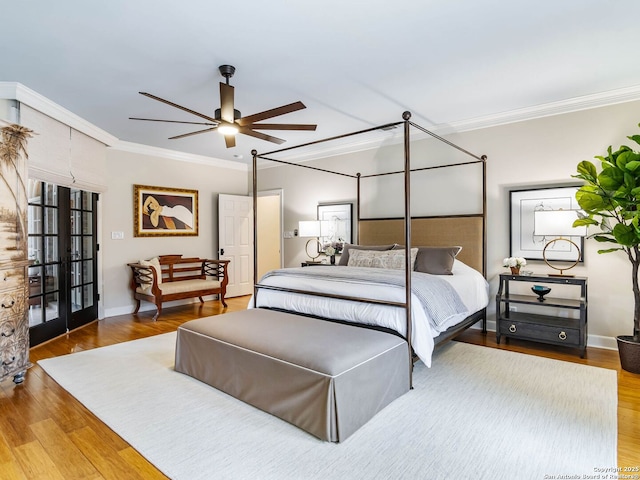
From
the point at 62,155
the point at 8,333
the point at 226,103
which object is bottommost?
the point at 8,333

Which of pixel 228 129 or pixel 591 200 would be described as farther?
pixel 591 200

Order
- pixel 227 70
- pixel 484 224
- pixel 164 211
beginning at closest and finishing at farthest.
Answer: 1. pixel 227 70
2. pixel 484 224
3. pixel 164 211

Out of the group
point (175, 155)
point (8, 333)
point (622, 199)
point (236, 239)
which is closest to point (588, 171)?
point (622, 199)

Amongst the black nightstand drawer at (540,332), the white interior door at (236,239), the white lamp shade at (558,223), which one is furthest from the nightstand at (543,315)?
the white interior door at (236,239)

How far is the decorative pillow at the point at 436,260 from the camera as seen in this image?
13.0ft

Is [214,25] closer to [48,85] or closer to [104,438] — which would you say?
[48,85]

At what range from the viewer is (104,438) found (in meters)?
2.18

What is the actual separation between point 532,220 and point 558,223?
500 millimetres

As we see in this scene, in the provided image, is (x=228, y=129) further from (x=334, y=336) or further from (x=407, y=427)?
(x=407, y=427)

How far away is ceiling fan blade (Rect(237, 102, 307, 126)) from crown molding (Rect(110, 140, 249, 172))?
319 centimetres

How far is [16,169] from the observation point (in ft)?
9.50

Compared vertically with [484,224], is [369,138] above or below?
above

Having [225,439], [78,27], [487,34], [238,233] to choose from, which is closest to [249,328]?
[225,439]

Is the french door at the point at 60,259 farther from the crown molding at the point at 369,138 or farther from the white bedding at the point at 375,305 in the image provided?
the white bedding at the point at 375,305
